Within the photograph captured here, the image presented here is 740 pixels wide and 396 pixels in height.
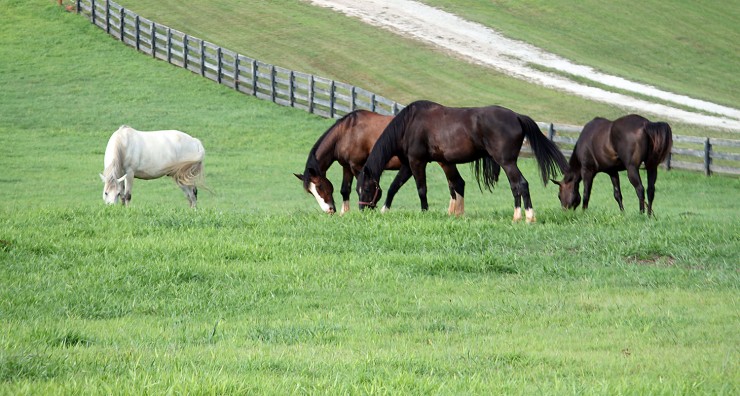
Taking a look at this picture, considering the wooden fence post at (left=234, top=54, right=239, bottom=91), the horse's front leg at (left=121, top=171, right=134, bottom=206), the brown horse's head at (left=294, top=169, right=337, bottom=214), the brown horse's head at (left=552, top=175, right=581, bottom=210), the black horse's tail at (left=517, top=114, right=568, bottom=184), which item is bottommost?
the wooden fence post at (left=234, top=54, right=239, bottom=91)

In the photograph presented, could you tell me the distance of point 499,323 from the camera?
8.14m

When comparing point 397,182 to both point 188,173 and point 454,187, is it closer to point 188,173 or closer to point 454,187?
point 454,187

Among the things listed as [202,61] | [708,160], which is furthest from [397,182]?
[202,61]

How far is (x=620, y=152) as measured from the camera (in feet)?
53.9

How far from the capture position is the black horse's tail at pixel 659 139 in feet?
52.0

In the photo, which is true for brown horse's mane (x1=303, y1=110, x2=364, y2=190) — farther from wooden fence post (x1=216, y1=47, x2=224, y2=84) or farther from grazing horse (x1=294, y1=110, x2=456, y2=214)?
wooden fence post (x1=216, y1=47, x2=224, y2=84)

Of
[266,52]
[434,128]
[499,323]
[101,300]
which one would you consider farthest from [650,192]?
[266,52]

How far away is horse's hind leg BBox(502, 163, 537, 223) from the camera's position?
1344 centimetres

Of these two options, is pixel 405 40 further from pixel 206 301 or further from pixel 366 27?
pixel 206 301

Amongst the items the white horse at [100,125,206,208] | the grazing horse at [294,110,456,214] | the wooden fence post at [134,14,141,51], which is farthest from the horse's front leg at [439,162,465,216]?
the wooden fence post at [134,14,141,51]

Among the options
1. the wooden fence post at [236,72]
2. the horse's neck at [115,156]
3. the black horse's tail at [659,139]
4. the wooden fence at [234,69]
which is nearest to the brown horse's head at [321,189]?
the horse's neck at [115,156]

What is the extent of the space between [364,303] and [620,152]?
28.3 ft

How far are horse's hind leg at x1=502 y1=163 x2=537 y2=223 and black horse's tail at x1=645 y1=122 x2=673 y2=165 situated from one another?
10.5 feet

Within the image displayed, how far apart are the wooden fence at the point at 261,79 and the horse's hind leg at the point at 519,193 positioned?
11639 millimetres
